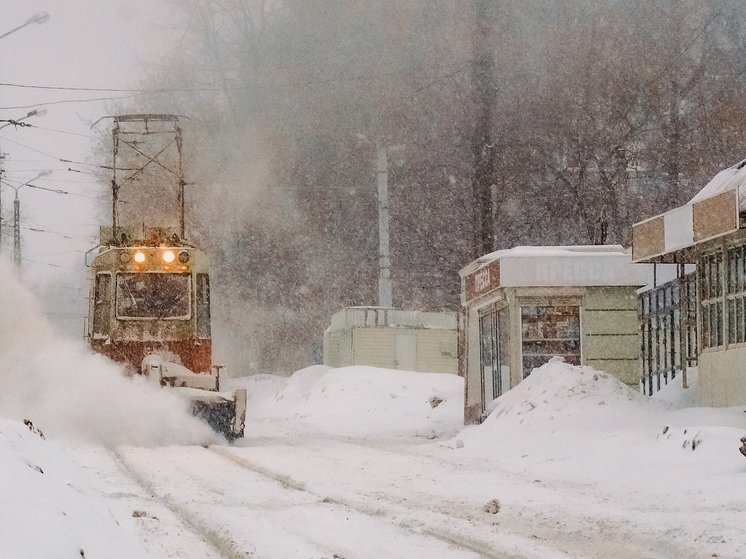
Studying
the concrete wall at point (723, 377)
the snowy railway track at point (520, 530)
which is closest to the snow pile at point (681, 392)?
the concrete wall at point (723, 377)

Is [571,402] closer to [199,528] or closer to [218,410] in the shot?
[218,410]

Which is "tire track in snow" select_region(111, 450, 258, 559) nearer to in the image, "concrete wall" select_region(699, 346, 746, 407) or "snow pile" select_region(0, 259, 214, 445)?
"snow pile" select_region(0, 259, 214, 445)

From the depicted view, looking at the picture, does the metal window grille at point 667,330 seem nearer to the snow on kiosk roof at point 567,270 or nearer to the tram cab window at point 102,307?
the snow on kiosk roof at point 567,270

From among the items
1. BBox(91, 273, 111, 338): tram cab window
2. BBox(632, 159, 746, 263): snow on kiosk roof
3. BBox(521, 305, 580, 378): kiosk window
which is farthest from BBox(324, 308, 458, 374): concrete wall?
BBox(632, 159, 746, 263): snow on kiosk roof

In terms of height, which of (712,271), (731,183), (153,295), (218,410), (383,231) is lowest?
(218,410)

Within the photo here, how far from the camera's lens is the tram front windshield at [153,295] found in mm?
19250

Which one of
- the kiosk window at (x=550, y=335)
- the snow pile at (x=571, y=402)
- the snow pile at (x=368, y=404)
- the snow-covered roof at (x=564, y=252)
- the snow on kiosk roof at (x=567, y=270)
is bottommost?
the snow pile at (x=368, y=404)

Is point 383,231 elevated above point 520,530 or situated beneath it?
elevated above

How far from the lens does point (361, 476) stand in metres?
12.5

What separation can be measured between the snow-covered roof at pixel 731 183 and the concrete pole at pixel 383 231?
22.4 meters

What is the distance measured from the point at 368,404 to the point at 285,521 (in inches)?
826

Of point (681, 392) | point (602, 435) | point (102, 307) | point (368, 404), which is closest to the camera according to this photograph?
point (602, 435)

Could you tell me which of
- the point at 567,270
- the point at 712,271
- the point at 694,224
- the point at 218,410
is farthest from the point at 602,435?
the point at 218,410

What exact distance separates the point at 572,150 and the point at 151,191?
1883cm
